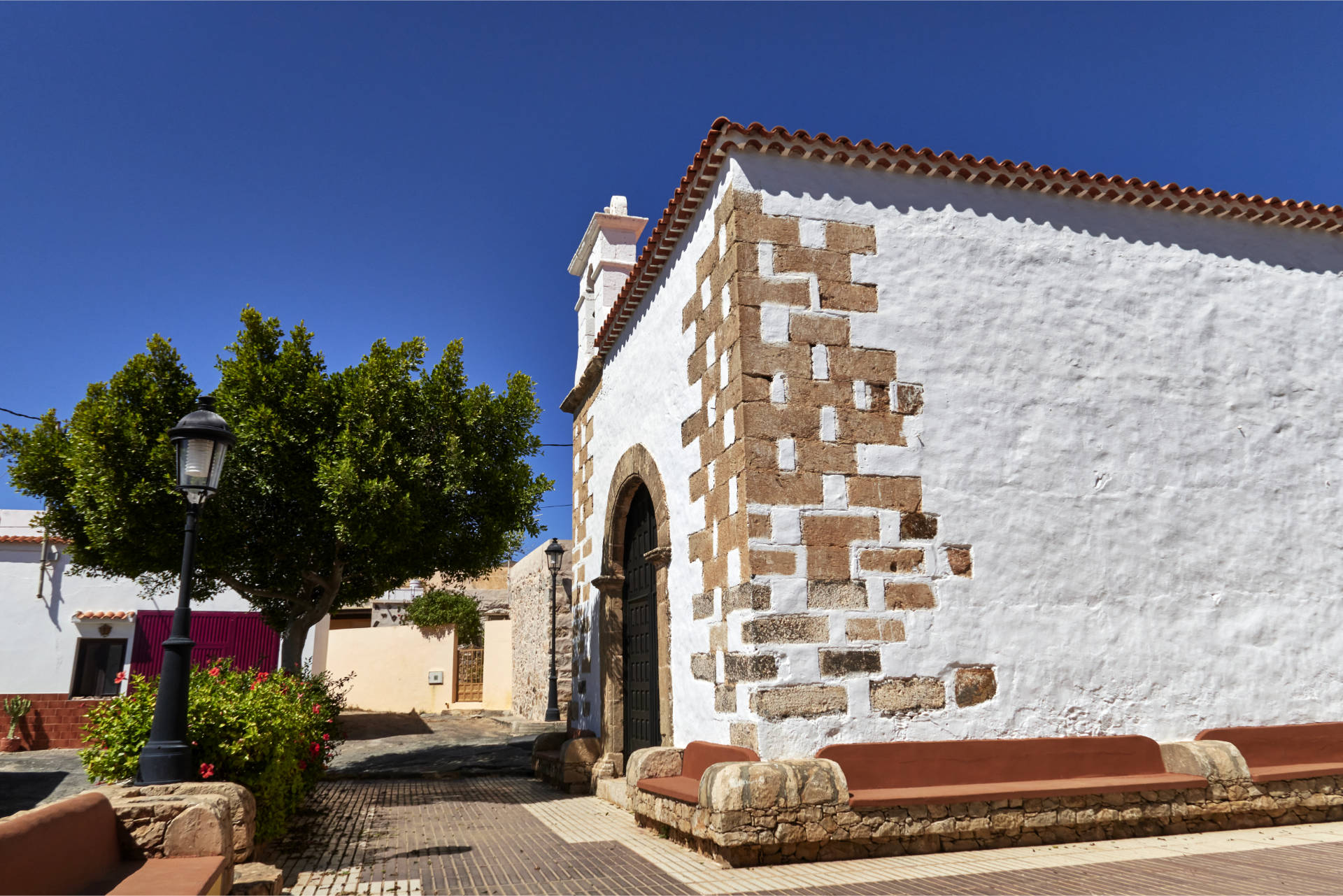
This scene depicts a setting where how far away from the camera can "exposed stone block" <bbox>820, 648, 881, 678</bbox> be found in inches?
228

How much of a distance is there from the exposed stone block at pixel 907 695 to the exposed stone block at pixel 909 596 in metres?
0.47

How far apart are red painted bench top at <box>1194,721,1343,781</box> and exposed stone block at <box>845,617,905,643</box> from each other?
255 centimetres

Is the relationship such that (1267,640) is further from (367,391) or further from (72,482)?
(72,482)

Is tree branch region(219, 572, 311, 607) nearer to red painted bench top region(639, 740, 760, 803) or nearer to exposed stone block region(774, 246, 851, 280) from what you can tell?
red painted bench top region(639, 740, 760, 803)

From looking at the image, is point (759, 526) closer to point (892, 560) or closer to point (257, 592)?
point (892, 560)

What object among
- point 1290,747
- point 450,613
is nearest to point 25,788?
point 1290,747

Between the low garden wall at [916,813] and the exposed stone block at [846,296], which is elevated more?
the exposed stone block at [846,296]

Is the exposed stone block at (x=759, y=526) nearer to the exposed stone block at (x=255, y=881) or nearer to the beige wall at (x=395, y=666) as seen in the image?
the exposed stone block at (x=255, y=881)

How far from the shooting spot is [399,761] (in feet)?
40.9

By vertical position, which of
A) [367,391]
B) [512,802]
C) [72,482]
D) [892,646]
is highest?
[367,391]

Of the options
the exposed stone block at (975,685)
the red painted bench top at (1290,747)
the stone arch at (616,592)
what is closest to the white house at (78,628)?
the stone arch at (616,592)

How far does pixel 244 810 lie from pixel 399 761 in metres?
8.30

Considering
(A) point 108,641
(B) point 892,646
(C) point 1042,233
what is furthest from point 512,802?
(A) point 108,641

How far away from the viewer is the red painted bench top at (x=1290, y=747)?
254 inches
